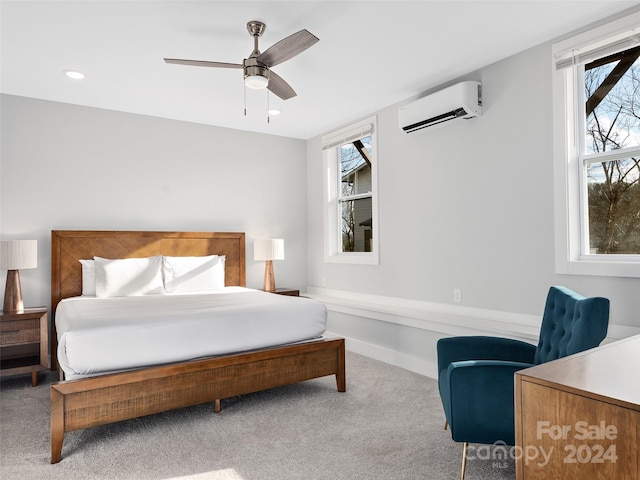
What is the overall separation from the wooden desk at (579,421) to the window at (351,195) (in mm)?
3290

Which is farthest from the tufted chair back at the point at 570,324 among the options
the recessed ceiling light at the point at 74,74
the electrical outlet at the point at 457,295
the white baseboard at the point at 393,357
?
the recessed ceiling light at the point at 74,74

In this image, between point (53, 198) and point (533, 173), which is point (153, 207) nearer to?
point (53, 198)

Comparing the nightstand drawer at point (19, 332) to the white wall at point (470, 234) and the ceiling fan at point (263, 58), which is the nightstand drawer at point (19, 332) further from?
the white wall at point (470, 234)

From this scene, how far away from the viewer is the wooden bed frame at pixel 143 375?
2.41 metres

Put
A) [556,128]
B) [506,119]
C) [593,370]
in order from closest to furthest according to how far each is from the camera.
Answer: [593,370] < [556,128] < [506,119]

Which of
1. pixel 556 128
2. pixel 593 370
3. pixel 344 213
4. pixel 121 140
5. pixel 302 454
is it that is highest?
pixel 121 140

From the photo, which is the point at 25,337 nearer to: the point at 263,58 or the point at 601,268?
the point at 263,58

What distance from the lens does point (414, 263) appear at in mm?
4141

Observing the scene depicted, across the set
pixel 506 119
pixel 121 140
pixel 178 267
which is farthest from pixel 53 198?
pixel 506 119

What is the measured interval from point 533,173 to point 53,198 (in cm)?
426

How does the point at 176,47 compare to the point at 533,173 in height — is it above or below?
above

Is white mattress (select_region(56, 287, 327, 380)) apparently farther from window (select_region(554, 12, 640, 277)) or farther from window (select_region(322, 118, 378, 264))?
window (select_region(554, 12, 640, 277))

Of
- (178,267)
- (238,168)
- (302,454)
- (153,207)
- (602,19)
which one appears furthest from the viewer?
(238,168)

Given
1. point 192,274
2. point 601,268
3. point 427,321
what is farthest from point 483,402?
point 192,274
